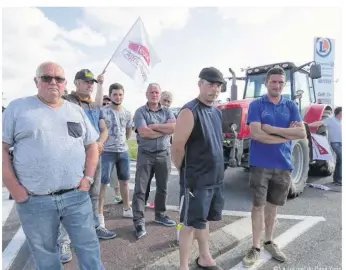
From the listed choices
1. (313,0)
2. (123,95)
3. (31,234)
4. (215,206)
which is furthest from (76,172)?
(313,0)

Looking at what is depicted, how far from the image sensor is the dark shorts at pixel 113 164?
11.8ft

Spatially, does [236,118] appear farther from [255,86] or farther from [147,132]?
[147,132]

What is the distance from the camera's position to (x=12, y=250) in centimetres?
309

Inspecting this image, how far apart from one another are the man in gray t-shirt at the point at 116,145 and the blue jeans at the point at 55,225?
4.55ft

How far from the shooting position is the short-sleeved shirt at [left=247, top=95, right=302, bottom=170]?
110 inches

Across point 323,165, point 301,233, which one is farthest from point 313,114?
point 301,233

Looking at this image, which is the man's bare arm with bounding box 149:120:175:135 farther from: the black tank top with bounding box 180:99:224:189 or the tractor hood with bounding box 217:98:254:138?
the tractor hood with bounding box 217:98:254:138

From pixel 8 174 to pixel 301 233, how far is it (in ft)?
10.5

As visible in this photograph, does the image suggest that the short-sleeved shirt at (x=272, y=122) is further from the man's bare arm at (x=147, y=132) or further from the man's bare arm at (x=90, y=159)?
the man's bare arm at (x=90, y=159)

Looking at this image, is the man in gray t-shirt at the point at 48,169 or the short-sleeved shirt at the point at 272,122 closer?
the man in gray t-shirt at the point at 48,169

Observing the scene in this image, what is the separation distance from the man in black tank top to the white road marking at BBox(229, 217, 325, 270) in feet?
2.32

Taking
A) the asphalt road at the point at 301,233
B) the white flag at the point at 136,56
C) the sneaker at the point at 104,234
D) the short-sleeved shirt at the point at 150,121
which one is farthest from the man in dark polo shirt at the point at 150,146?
the asphalt road at the point at 301,233

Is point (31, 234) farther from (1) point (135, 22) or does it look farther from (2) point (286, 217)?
(2) point (286, 217)

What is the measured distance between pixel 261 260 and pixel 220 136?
1.34 metres
